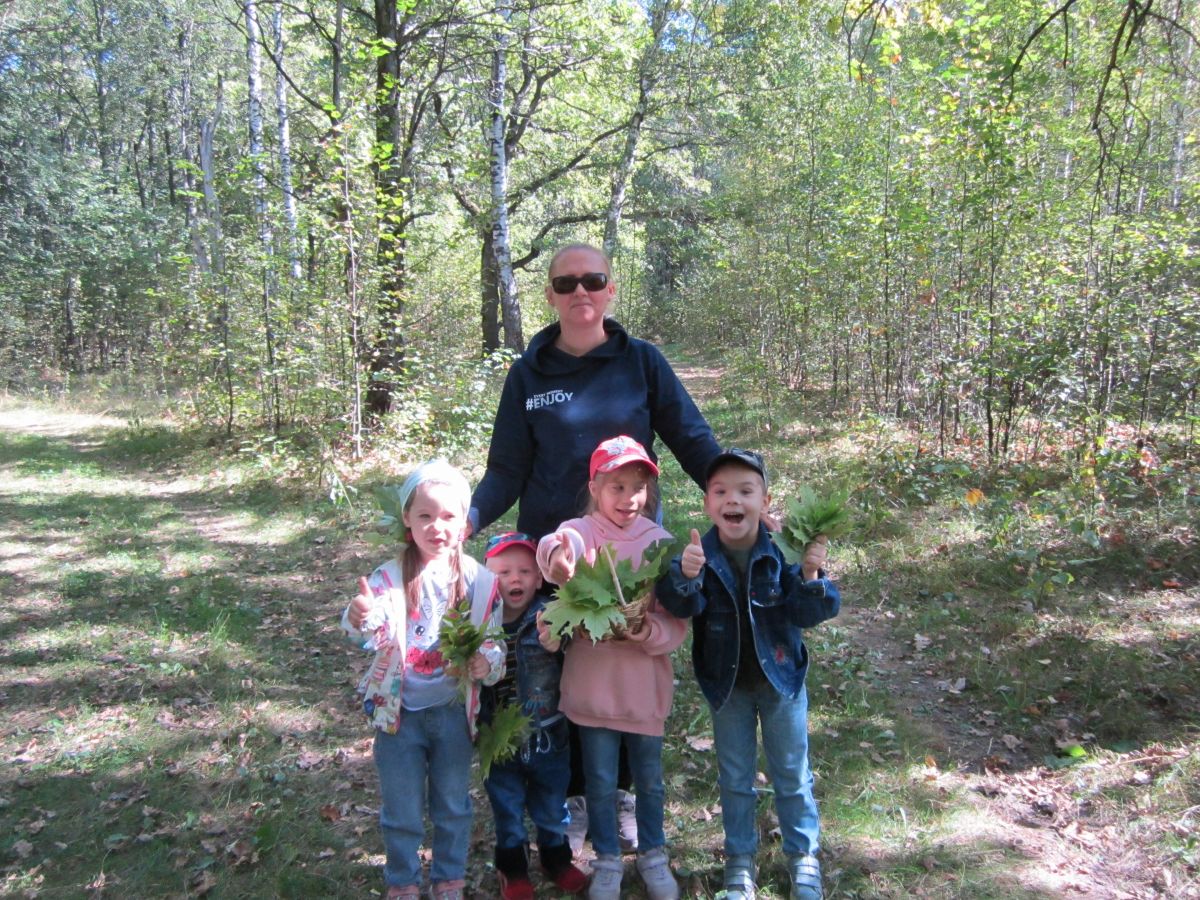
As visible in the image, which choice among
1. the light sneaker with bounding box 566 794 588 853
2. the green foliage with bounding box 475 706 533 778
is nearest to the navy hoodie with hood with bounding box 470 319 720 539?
the green foliage with bounding box 475 706 533 778

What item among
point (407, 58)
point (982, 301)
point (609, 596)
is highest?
point (407, 58)

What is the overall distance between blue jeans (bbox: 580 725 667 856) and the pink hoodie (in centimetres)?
8

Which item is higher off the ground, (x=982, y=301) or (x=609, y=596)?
(x=982, y=301)

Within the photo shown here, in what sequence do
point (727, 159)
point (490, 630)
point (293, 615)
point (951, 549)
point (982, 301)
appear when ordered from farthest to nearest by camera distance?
point (727, 159)
point (982, 301)
point (951, 549)
point (293, 615)
point (490, 630)

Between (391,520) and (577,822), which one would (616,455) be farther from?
(577,822)

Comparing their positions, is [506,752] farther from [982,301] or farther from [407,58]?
[407,58]

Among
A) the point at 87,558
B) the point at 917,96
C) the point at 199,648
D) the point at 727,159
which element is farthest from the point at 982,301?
the point at 727,159

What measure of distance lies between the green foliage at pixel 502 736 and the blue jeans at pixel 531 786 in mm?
121

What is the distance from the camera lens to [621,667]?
9.11ft

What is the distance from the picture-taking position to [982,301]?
27.6ft

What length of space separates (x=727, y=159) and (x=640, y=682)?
18016 millimetres

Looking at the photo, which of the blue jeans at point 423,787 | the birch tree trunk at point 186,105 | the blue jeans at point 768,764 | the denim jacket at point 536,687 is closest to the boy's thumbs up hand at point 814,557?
the blue jeans at point 768,764

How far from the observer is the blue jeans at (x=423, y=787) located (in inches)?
107

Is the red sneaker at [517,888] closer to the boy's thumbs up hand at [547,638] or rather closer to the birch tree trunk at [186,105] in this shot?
the boy's thumbs up hand at [547,638]
